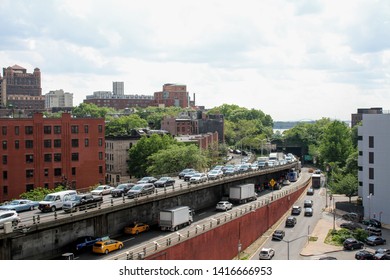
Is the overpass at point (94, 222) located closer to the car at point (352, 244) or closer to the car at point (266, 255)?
the car at point (266, 255)

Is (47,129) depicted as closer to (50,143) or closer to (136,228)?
(50,143)

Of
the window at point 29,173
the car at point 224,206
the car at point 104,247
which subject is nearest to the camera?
the car at point 104,247

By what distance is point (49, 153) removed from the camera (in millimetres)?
68750

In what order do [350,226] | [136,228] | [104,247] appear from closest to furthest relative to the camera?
[104,247] → [136,228] → [350,226]

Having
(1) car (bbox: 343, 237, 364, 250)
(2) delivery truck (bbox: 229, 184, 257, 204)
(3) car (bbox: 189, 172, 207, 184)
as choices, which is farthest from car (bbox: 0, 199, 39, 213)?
→ (1) car (bbox: 343, 237, 364, 250)

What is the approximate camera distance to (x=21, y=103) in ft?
566

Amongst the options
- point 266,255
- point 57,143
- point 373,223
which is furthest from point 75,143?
point 373,223

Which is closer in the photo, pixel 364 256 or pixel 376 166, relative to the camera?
pixel 364 256

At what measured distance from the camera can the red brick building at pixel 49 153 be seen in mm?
65375

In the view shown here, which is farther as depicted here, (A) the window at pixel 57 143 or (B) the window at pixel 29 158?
(A) the window at pixel 57 143

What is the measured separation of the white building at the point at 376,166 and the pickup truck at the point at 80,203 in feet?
116

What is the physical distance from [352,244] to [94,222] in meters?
25.1

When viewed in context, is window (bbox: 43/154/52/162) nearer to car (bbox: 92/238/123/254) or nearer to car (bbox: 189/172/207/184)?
car (bbox: 189/172/207/184)

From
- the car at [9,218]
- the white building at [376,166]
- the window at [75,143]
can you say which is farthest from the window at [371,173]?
the car at [9,218]
